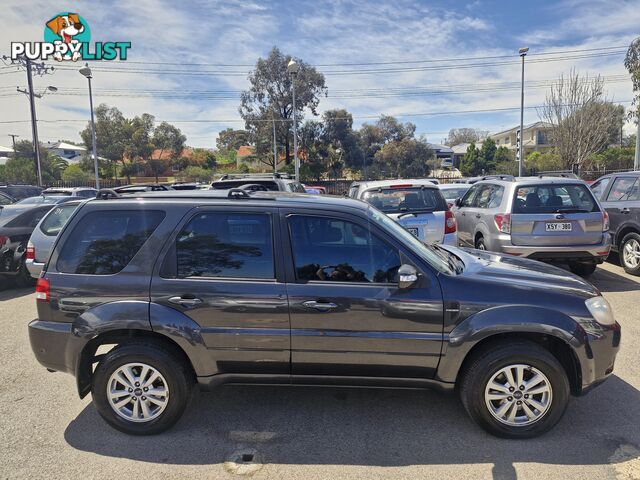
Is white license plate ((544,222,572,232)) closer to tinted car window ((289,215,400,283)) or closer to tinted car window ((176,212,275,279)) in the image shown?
tinted car window ((289,215,400,283))

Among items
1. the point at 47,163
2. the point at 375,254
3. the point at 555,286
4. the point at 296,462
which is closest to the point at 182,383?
the point at 296,462

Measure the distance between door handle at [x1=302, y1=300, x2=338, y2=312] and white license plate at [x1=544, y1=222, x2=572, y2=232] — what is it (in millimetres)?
5046

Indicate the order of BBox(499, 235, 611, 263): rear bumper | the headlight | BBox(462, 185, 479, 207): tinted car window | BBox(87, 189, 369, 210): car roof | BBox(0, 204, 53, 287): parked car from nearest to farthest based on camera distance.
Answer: the headlight
BBox(87, 189, 369, 210): car roof
BBox(499, 235, 611, 263): rear bumper
BBox(0, 204, 53, 287): parked car
BBox(462, 185, 479, 207): tinted car window

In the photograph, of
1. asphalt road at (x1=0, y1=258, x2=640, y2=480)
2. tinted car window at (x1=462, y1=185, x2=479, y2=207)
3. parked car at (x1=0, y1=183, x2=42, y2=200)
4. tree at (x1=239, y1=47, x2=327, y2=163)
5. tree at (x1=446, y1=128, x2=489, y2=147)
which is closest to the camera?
asphalt road at (x1=0, y1=258, x2=640, y2=480)

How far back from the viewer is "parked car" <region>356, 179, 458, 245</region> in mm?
6551

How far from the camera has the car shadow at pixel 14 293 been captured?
759 centimetres

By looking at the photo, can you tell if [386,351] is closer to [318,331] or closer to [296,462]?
[318,331]

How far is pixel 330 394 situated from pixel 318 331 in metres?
1.01

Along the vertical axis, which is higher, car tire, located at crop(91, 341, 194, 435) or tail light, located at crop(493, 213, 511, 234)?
tail light, located at crop(493, 213, 511, 234)

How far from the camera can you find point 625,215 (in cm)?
787

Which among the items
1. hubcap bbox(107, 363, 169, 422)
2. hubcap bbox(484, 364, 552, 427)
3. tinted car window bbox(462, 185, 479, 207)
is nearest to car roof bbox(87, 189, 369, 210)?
hubcap bbox(107, 363, 169, 422)

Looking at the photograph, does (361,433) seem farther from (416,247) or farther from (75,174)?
(75,174)

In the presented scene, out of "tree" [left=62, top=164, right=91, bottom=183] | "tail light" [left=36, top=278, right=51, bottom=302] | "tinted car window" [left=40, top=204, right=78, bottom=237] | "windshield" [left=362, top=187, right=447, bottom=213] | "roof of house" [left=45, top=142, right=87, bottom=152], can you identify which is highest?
"roof of house" [left=45, top=142, right=87, bottom=152]

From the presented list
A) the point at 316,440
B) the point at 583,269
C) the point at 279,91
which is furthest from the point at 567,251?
the point at 279,91
